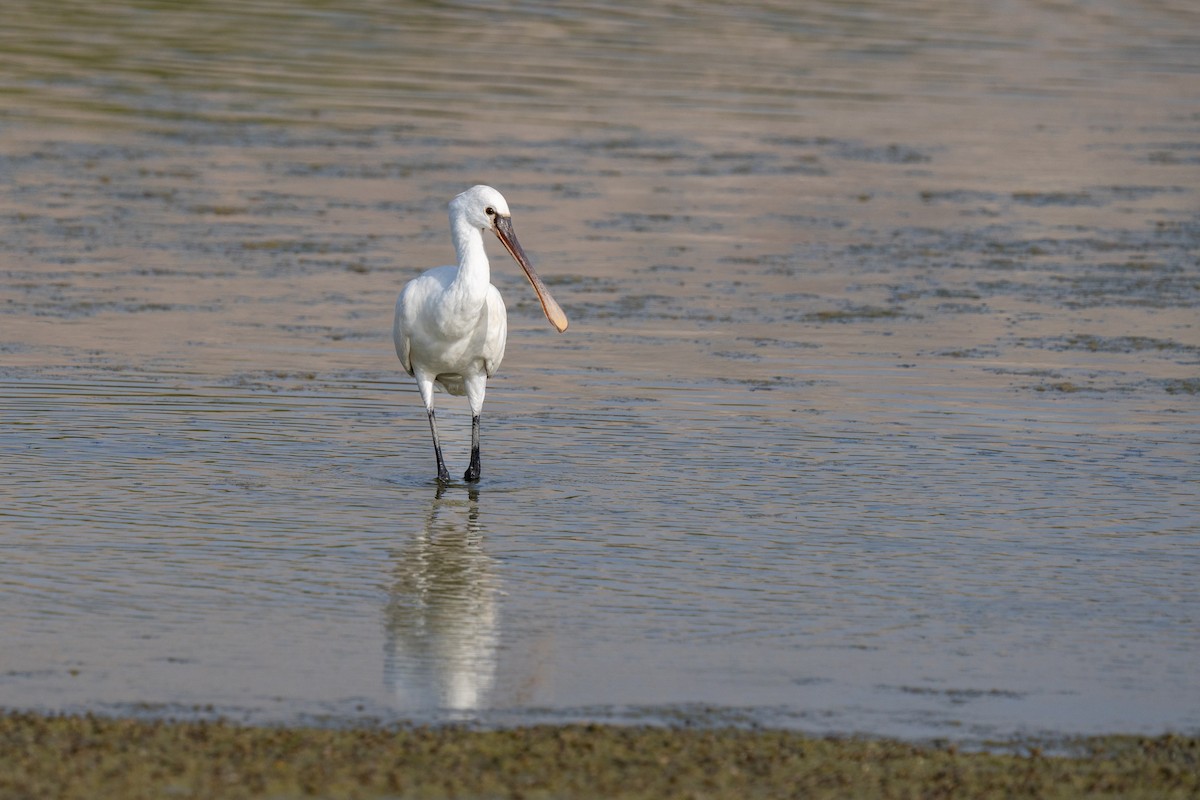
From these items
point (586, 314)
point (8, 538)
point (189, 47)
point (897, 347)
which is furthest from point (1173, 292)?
point (189, 47)

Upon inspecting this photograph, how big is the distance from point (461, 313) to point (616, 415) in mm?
1299

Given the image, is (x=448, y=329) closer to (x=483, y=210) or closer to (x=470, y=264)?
(x=470, y=264)

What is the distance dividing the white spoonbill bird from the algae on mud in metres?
4.14

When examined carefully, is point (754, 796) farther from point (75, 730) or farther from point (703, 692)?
point (75, 730)

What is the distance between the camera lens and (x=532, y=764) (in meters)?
5.75

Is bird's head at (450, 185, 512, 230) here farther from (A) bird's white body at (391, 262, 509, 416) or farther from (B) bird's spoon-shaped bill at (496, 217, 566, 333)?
(A) bird's white body at (391, 262, 509, 416)

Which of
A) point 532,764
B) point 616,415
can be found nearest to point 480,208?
point 616,415

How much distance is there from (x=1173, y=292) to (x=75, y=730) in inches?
427

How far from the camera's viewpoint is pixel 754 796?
5582 mm

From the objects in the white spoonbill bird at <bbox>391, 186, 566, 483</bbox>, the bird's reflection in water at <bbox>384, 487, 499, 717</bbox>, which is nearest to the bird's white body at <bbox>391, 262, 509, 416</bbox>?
the white spoonbill bird at <bbox>391, 186, 566, 483</bbox>

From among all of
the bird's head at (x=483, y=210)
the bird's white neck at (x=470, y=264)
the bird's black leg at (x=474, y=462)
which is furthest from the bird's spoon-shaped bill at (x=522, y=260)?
the bird's black leg at (x=474, y=462)

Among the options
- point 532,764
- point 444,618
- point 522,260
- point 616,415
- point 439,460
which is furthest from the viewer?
point 616,415

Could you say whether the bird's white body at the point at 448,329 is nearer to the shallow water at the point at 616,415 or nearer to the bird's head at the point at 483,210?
the bird's head at the point at 483,210

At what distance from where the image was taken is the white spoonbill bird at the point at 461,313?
33.5 ft
